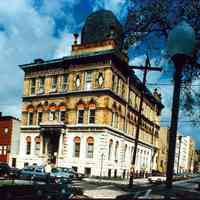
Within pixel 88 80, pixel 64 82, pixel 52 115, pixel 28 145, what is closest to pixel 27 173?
pixel 52 115

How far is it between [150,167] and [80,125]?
29089 millimetres

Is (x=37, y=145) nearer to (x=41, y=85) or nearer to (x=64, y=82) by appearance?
(x=41, y=85)

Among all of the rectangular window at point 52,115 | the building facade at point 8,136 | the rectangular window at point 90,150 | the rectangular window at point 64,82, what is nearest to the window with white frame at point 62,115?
the rectangular window at point 52,115

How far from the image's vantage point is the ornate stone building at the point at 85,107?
51156mm

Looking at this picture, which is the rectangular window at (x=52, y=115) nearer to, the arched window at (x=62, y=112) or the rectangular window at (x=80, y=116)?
the arched window at (x=62, y=112)

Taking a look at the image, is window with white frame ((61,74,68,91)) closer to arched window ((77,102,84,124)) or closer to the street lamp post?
arched window ((77,102,84,124))

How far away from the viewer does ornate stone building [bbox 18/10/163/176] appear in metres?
51.2

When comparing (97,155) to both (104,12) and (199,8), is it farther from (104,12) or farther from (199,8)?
(199,8)

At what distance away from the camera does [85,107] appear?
173 ft

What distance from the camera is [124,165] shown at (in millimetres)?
58375

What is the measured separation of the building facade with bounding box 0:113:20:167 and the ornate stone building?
7.90m

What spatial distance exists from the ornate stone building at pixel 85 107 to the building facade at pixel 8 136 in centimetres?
790

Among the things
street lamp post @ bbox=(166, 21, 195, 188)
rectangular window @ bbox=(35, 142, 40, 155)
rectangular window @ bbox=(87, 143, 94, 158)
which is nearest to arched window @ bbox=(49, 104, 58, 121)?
rectangular window @ bbox=(35, 142, 40, 155)

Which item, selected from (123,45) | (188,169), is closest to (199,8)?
(123,45)
